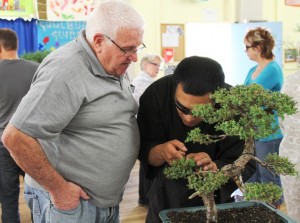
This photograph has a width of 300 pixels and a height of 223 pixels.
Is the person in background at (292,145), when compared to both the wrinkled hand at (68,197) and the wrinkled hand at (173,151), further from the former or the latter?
the wrinkled hand at (68,197)

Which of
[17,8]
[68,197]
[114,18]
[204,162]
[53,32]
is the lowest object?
[68,197]

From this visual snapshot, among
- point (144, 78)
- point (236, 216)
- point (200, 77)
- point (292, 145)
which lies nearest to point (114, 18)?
point (200, 77)

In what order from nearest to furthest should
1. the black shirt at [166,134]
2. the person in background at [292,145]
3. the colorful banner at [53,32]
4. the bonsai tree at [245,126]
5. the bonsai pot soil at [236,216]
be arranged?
the bonsai tree at [245,126] → the bonsai pot soil at [236,216] → the black shirt at [166,134] → the person in background at [292,145] → the colorful banner at [53,32]

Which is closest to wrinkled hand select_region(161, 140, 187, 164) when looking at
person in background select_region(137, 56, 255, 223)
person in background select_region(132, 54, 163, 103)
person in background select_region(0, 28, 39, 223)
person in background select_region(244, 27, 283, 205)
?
person in background select_region(137, 56, 255, 223)

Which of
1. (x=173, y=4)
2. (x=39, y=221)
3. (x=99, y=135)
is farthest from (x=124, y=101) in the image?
(x=173, y=4)

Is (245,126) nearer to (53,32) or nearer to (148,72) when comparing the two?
(148,72)

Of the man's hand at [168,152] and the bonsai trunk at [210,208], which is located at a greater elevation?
the man's hand at [168,152]

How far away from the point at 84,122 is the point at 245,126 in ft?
1.76

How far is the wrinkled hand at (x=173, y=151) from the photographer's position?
119 centimetres

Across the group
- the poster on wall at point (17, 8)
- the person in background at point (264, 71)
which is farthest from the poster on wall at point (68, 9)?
the person in background at point (264, 71)

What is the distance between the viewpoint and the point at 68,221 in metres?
1.39

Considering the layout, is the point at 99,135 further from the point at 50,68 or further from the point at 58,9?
the point at 58,9

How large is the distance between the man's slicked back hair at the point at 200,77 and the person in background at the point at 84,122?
233 mm

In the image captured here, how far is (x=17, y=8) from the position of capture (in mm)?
5051
